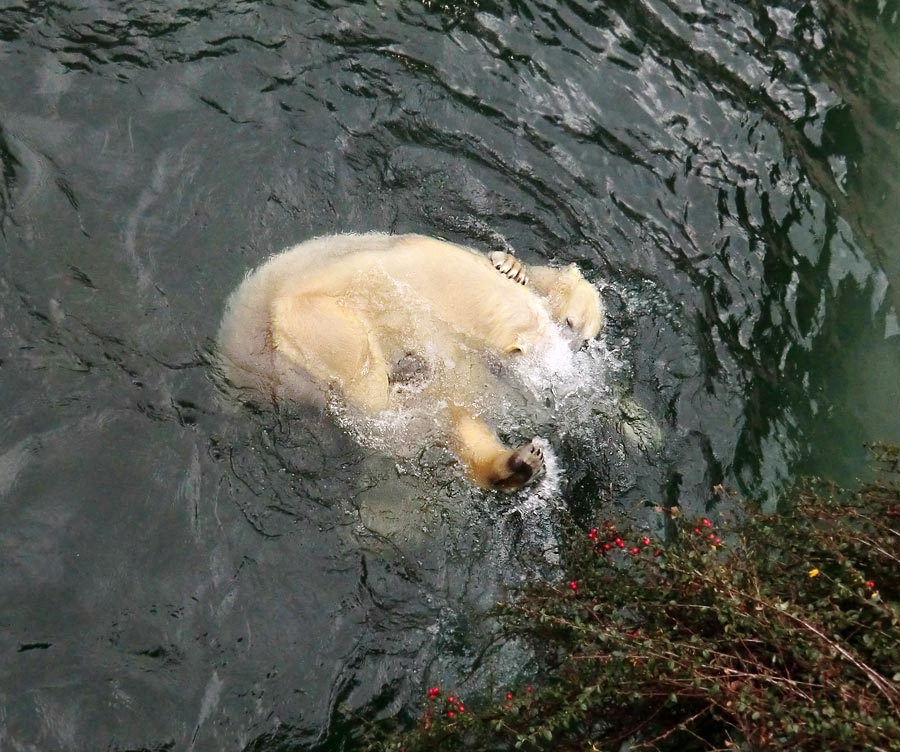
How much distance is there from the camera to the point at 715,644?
400 cm

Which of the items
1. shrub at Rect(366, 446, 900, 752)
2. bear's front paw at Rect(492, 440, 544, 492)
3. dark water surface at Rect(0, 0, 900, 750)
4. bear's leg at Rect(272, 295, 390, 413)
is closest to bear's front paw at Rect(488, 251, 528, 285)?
dark water surface at Rect(0, 0, 900, 750)

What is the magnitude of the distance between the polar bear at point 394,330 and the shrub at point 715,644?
868 millimetres

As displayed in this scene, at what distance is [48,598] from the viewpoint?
487cm

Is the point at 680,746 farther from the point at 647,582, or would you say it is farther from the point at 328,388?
the point at 328,388

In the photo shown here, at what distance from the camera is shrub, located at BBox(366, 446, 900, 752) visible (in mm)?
3662

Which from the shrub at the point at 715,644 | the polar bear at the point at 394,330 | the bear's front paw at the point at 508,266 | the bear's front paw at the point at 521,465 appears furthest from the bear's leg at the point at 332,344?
the shrub at the point at 715,644

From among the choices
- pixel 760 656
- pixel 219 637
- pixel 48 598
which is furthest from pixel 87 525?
pixel 760 656

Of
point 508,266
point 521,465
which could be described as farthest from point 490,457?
point 508,266

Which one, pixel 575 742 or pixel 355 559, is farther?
pixel 355 559

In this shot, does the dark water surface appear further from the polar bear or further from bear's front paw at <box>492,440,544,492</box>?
bear's front paw at <box>492,440,544,492</box>

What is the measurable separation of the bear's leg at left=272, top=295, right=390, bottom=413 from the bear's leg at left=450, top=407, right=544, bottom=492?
1.83 feet

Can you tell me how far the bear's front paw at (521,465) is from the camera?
193 inches

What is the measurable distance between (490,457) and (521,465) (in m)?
0.32

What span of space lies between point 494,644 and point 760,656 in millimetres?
1693
